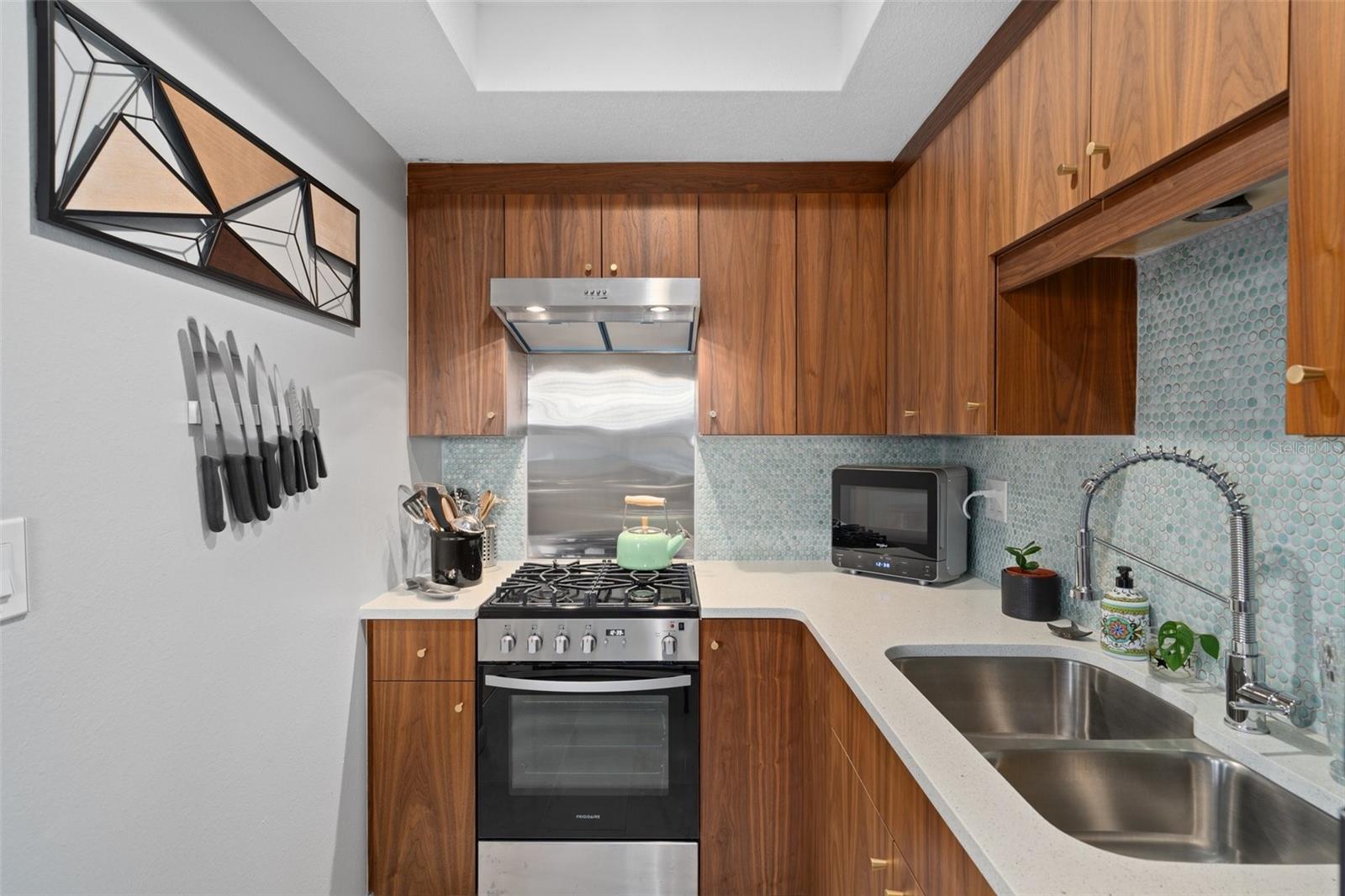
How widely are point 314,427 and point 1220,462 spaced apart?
6.78 feet

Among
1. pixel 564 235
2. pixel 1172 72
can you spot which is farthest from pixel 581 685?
pixel 1172 72

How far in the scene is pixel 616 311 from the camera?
2.22 metres

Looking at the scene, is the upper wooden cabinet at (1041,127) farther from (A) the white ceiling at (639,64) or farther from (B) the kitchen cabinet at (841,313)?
(B) the kitchen cabinet at (841,313)

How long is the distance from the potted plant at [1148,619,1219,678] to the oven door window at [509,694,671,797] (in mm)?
1305

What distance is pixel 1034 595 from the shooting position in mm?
1760

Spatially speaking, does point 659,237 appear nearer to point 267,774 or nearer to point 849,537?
point 849,537

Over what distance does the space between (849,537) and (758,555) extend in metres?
0.43

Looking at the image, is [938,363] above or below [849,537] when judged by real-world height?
above

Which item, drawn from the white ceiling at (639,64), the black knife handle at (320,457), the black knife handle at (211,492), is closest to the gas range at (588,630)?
the black knife handle at (320,457)

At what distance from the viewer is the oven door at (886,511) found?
2.19m

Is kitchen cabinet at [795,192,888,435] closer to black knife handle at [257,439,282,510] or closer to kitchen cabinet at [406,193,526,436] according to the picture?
kitchen cabinet at [406,193,526,436]

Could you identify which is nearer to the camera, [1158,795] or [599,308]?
[1158,795]

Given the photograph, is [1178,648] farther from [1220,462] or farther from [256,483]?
[256,483]

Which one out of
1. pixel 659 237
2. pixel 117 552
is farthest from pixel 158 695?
pixel 659 237
